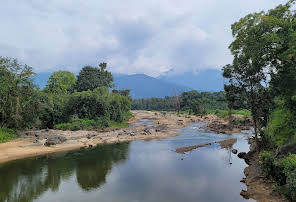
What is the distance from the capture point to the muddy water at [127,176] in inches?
707

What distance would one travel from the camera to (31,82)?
131 feet

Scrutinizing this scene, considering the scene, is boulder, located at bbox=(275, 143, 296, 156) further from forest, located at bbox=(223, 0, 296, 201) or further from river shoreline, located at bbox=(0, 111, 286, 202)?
river shoreline, located at bbox=(0, 111, 286, 202)

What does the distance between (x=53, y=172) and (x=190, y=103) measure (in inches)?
3698

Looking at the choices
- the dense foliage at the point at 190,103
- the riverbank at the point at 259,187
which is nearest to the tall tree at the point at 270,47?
the riverbank at the point at 259,187

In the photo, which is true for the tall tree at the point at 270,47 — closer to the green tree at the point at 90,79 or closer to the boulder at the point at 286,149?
the boulder at the point at 286,149

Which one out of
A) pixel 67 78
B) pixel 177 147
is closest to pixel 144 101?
pixel 67 78

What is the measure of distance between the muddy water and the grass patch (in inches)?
367

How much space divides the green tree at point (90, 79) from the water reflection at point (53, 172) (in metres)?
48.3

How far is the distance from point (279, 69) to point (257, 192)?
10371 millimetres

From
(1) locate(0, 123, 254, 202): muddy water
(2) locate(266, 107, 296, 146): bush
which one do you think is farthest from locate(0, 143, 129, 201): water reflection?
(2) locate(266, 107, 296, 146): bush

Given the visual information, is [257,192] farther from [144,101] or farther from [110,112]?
[144,101]

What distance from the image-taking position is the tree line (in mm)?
36450

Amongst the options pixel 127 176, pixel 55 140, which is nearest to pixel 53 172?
pixel 127 176

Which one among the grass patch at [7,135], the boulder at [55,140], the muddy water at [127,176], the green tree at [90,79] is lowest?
the muddy water at [127,176]
